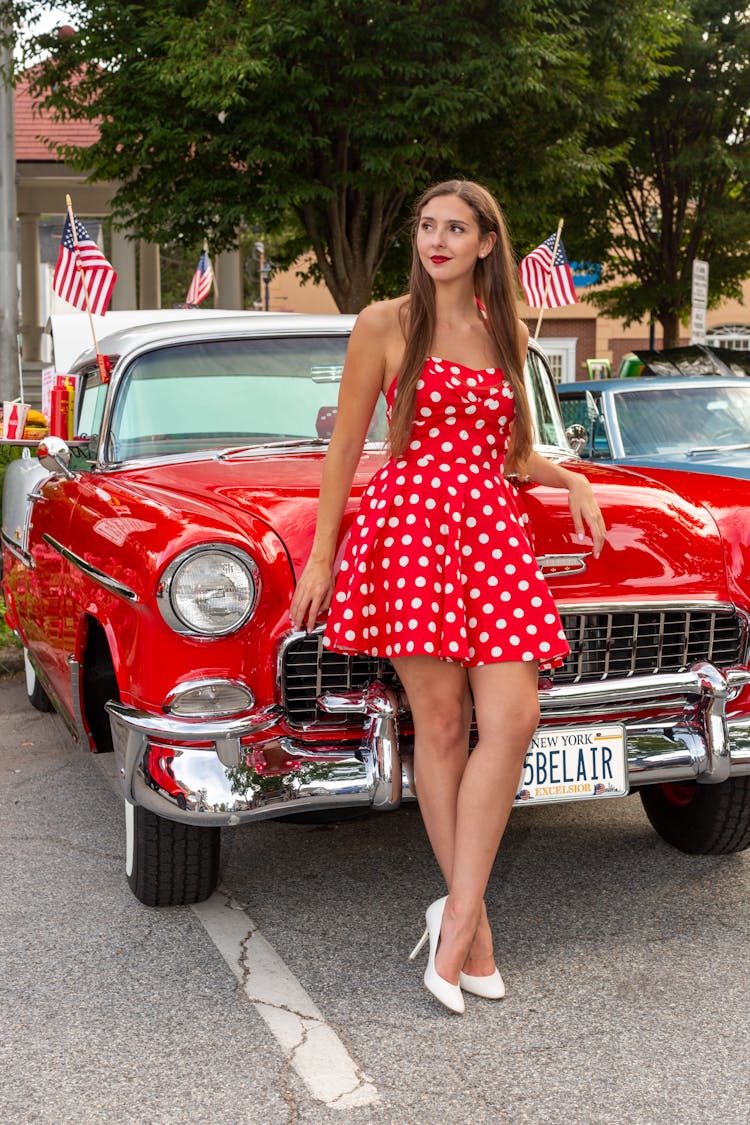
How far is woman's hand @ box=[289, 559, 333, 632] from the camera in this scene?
121 inches

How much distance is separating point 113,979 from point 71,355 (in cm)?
886

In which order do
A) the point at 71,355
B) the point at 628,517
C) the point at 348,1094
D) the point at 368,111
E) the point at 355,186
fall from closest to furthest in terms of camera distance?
the point at 348,1094 < the point at 628,517 < the point at 71,355 < the point at 368,111 < the point at 355,186

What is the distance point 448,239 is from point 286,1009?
1.80 m

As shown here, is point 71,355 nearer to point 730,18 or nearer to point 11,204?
point 11,204

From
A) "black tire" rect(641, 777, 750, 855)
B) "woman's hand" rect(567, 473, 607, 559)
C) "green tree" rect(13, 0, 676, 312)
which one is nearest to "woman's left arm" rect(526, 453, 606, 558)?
"woman's hand" rect(567, 473, 607, 559)

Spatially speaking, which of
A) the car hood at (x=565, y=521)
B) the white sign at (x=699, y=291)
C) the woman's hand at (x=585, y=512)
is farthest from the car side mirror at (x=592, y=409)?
the white sign at (x=699, y=291)

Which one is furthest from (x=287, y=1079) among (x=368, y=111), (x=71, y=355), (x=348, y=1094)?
(x=368, y=111)

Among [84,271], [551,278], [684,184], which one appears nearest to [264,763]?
[84,271]

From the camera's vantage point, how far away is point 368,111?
1334cm

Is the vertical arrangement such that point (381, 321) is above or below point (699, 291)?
below

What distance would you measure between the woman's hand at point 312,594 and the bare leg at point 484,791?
0.39m

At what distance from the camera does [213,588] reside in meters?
3.14

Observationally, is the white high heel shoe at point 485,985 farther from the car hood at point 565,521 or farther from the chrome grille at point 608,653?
the car hood at point 565,521

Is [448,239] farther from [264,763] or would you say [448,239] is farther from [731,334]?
[731,334]
